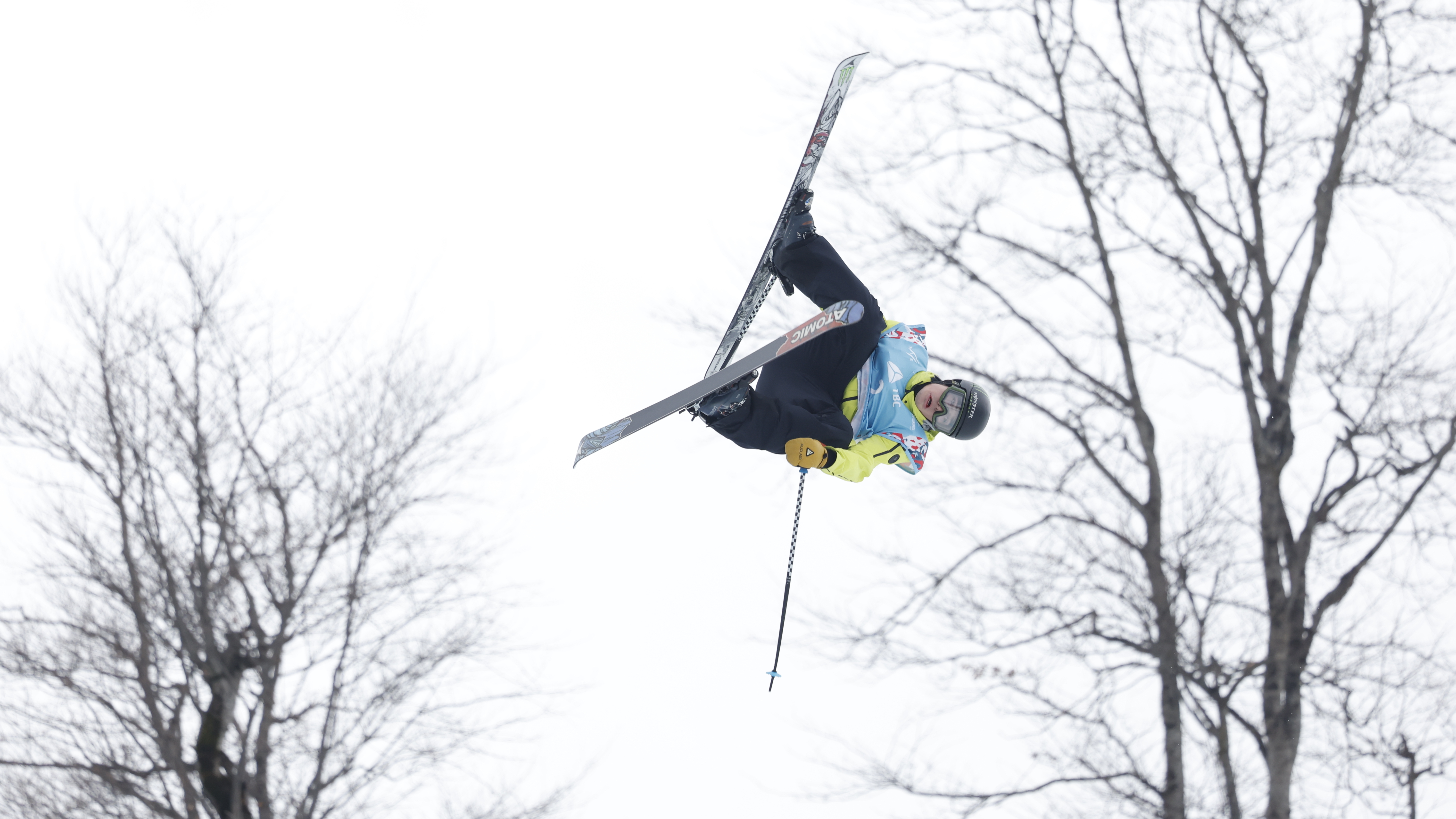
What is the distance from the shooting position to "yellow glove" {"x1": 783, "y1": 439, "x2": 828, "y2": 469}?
5328 mm

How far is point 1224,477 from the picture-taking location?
1018 cm

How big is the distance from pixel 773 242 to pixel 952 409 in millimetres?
1368

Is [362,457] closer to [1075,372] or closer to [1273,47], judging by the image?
[1075,372]

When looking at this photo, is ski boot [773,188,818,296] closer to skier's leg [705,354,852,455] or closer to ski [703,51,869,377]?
ski [703,51,869,377]

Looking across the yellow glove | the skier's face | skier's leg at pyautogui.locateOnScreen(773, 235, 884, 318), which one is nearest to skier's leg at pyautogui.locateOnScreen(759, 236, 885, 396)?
skier's leg at pyautogui.locateOnScreen(773, 235, 884, 318)

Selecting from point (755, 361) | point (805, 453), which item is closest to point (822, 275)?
point (755, 361)

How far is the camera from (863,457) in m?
5.82

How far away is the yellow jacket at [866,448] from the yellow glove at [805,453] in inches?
8.7

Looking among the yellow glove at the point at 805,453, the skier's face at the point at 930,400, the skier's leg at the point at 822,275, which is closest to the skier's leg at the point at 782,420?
the yellow glove at the point at 805,453

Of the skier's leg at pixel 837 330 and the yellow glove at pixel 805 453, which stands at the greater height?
the skier's leg at pixel 837 330

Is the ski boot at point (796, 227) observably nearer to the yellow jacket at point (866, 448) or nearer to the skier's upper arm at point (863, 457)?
the yellow jacket at point (866, 448)

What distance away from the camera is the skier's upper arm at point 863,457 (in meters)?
5.66

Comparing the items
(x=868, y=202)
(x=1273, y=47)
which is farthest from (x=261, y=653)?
(x=1273, y=47)

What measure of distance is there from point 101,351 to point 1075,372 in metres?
7.83
